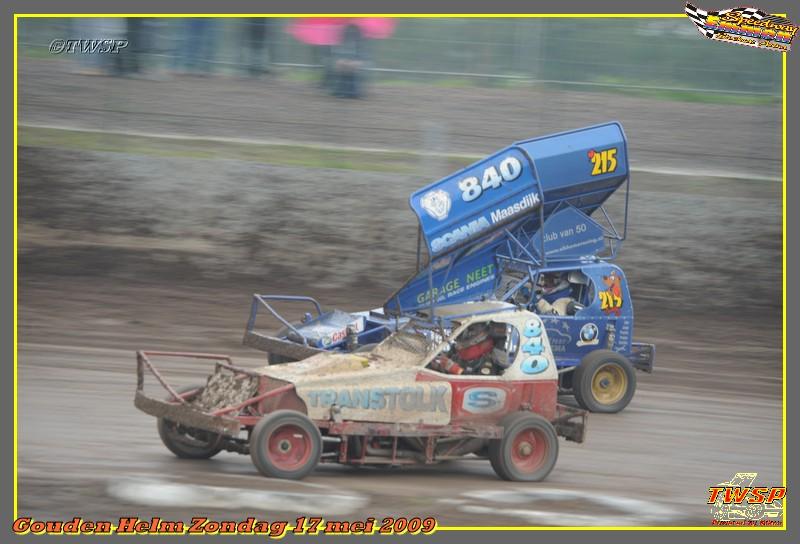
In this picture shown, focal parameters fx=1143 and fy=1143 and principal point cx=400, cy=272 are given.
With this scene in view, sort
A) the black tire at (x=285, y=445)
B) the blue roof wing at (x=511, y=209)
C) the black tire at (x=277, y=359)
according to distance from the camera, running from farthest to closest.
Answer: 1. the black tire at (x=277, y=359)
2. the blue roof wing at (x=511, y=209)
3. the black tire at (x=285, y=445)

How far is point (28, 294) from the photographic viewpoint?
19688mm

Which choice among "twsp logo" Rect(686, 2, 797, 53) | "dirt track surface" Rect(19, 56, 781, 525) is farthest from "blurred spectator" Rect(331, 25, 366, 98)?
"twsp logo" Rect(686, 2, 797, 53)

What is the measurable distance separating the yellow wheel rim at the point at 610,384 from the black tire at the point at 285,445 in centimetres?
597

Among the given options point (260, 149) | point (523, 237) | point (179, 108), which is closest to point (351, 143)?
point (260, 149)

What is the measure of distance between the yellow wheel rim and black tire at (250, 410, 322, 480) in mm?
5966

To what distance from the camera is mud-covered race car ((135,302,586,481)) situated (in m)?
10.4

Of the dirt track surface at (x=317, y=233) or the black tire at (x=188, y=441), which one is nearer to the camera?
the black tire at (x=188, y=441)

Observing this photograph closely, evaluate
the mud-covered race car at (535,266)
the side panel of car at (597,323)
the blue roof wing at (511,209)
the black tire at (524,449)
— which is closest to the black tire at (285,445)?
the black tire at (524,449)

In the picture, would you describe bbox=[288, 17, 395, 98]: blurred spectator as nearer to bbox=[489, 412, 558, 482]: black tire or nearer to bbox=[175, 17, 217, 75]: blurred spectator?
bbox=[175, 17, 217, 75]: blurred spectator

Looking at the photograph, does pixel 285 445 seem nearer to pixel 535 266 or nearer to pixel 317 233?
pixel 535 266

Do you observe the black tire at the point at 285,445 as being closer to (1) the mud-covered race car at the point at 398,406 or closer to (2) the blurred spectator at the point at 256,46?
(1) the mud-covered race car at the point at 398,406

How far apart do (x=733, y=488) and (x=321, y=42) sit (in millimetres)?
14673

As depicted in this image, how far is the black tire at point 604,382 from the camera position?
595 inches

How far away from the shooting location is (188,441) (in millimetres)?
11195
